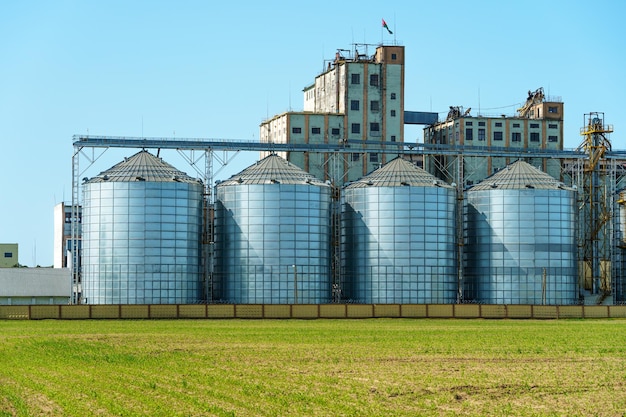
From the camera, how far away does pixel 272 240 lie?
385ft

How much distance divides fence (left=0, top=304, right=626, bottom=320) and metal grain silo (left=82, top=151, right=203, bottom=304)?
2019 cm

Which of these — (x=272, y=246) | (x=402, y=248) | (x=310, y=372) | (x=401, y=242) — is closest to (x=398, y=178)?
(x=401, y=242)

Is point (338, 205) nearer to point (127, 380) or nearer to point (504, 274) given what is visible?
point (504, 274)

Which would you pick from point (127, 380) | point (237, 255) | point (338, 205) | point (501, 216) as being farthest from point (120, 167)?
point (127, 380)

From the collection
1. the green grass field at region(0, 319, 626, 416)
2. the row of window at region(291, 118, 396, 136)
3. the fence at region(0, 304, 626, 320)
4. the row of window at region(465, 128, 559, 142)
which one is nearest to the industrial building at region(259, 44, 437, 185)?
the row of window at region(291, 118, 396, 136)

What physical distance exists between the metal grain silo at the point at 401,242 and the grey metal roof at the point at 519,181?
567 cm

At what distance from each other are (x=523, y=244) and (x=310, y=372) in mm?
76933

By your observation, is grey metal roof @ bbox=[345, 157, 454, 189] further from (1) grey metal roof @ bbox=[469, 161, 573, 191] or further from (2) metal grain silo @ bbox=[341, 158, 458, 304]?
(1) grey metal roof @ bbox=[469, 161, 573, 191]

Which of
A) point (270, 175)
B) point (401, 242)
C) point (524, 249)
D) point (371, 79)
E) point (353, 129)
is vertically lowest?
point (524, 249)

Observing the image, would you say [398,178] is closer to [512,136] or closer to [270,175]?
[270,175]

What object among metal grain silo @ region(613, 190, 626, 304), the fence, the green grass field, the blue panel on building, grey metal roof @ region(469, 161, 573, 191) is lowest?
the green grass field

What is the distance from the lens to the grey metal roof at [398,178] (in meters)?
122

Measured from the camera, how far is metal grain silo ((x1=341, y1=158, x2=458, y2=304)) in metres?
119

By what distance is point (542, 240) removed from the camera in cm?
12150
